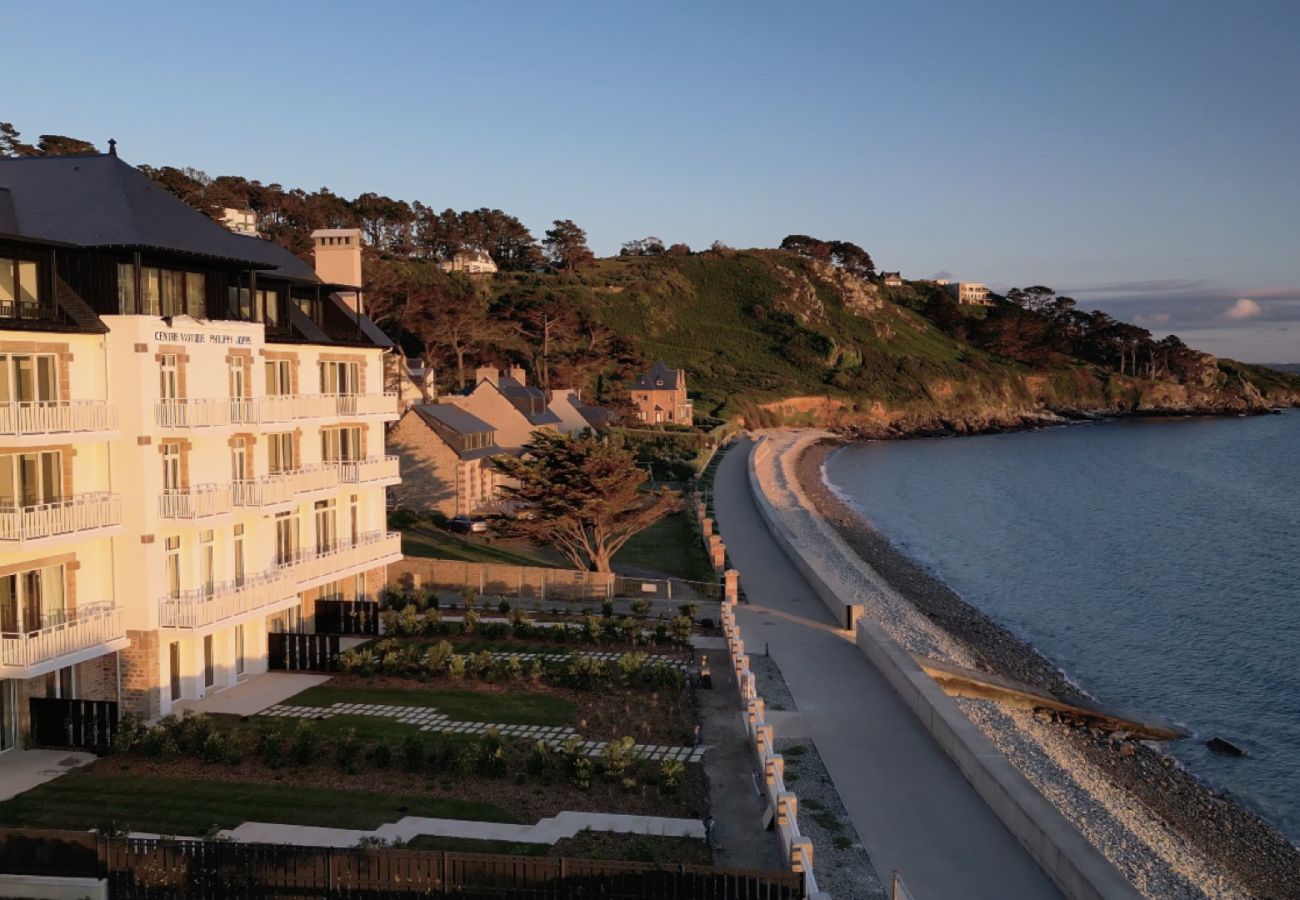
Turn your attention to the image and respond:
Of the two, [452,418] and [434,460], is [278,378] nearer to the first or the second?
[434,460]

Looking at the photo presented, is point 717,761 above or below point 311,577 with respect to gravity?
below

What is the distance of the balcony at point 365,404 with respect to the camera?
3031 centimetres

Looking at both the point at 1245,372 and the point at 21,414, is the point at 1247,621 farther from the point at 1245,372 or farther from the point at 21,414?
the point at 1245,372

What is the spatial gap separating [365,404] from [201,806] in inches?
613

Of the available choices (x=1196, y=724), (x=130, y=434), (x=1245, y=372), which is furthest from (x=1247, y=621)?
(x=1245, y=372)

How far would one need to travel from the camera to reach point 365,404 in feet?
103

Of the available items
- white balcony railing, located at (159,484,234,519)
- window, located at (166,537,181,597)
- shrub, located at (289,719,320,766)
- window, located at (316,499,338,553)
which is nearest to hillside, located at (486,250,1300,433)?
window, located at (316,499,338,553)

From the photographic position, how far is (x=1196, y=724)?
97.1ft

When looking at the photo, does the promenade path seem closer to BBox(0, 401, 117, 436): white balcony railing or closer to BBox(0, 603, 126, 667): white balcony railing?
BBox(0, 603, 126, 667): white balcony railing

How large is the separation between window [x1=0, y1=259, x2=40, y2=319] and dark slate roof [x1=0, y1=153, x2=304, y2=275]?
2.70ft

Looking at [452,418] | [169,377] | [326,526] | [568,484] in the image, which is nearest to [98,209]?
[169,377]

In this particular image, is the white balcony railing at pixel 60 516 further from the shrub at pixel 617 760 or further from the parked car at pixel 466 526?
the parked car at pixel 466 526

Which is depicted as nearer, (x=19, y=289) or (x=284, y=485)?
(x=19, y=289)

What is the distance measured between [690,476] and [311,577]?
4267 cm
